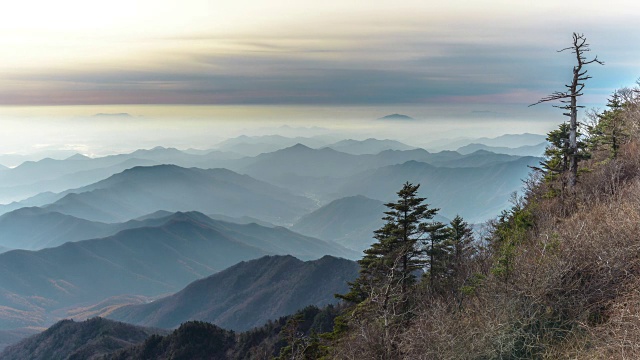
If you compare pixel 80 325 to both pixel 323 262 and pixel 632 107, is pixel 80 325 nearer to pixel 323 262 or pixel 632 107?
pixel 323 262

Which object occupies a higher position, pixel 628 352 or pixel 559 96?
pixel 559 96

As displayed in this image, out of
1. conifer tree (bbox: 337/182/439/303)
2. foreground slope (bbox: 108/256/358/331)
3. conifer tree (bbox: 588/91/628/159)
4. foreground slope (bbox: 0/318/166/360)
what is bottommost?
foreground slope (bbox: 108/256/358/331)

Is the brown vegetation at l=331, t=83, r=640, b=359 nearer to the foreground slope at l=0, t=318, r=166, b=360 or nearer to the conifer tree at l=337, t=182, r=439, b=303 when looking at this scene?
the conifer tree at l=337, t=182, r=439, b=303

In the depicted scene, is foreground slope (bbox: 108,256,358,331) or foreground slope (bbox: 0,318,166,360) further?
foreground slope (bbox: 108,256,358,331)

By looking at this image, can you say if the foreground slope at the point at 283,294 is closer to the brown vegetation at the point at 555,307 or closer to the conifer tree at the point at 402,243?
the conifer tree at the point at 402,243

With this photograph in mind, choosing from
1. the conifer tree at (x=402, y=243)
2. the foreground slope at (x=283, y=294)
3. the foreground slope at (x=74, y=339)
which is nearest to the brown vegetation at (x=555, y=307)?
the conifer tree at (x=402, y=243)

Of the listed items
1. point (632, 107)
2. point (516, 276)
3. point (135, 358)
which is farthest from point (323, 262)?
point (516, 276)

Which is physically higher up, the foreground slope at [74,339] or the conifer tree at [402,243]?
the conifer tree at [402,243]

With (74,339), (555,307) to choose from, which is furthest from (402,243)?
(74,339)

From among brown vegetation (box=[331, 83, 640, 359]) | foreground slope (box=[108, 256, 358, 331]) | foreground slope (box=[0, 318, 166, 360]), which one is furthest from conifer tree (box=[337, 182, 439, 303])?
foreground slope (box=[108, 256, 358, 331])

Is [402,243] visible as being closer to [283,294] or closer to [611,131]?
[611,131]

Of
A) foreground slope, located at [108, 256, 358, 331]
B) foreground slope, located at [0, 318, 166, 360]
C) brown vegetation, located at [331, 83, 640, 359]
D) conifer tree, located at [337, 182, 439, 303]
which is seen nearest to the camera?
brown vegetation, located at [331, 83, 640, 359]

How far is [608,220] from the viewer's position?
59.2 ft

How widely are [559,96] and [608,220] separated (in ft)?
32.5
